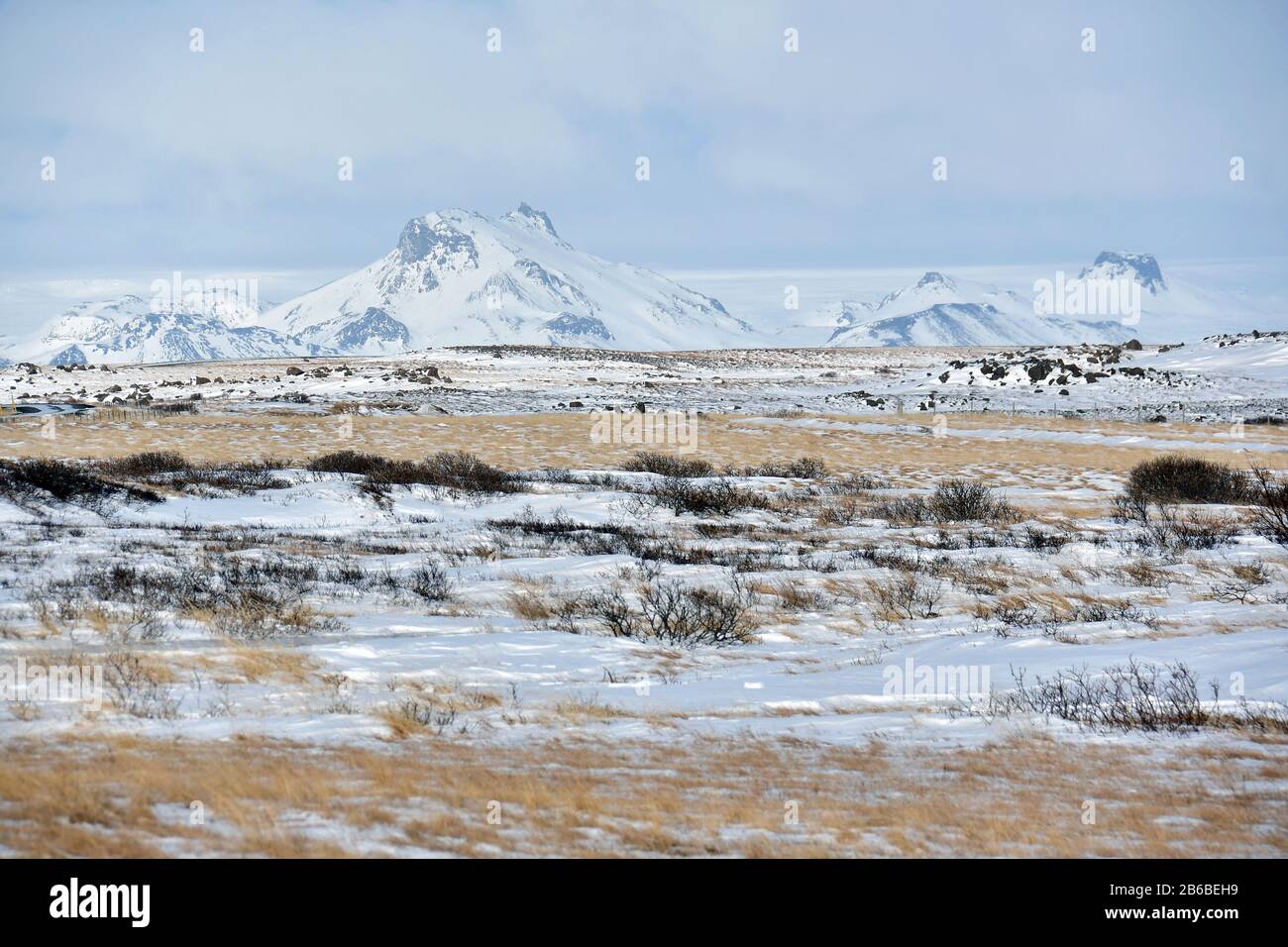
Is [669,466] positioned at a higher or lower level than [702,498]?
higher

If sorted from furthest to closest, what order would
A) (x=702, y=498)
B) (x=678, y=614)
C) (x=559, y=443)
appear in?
(x=559, y=443)
(x=702, y=498)
(x=678, y=614)

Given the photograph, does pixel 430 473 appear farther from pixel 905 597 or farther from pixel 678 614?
pixel 905 597

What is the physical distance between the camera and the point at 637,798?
4996 millimetres

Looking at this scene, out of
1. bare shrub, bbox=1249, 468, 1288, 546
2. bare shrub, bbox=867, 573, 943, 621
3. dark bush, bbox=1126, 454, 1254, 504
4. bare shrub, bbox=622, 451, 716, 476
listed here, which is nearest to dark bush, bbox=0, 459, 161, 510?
bare shrub, bbox=622, 451, 716, 476

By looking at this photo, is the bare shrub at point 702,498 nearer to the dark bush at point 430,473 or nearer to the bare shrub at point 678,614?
the dark bush at point 430,473

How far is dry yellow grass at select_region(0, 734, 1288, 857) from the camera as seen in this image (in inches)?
168

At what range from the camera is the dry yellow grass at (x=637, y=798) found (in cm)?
426

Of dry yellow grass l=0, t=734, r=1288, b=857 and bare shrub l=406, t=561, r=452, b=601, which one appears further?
bare shrub l=406, t=561, r=452, b=601

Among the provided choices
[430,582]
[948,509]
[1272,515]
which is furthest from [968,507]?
[430,582]

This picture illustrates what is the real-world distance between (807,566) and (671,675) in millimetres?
5398

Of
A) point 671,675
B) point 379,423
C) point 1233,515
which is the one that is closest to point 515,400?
point 379,423

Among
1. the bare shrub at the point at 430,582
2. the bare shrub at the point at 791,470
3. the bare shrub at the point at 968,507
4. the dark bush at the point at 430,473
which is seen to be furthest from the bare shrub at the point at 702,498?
the bare shrub at the point at 430,582

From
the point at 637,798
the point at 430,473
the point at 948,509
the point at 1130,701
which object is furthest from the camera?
the point at 430,473

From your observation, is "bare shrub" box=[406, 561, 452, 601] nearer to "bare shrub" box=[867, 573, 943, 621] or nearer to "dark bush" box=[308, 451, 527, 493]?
"bare shrub" box=[867, 573, 943, 621]
